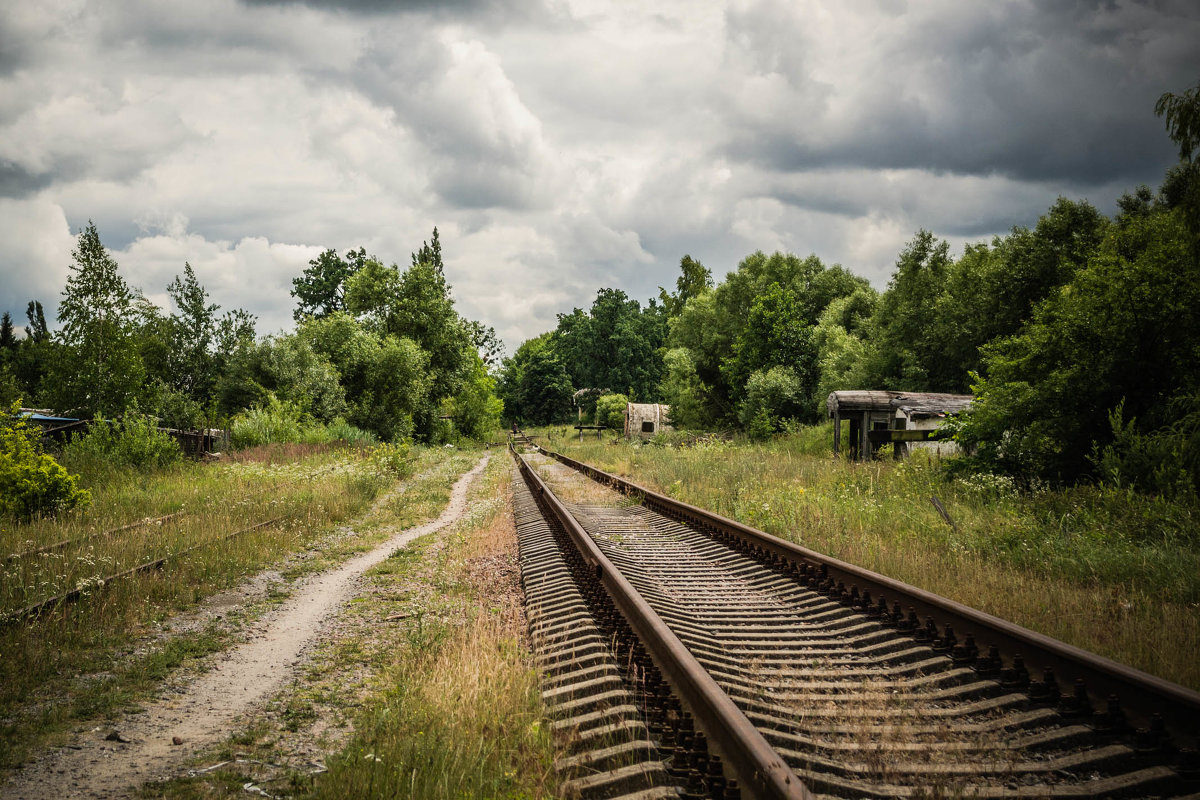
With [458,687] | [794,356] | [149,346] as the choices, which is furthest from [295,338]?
[458,687]

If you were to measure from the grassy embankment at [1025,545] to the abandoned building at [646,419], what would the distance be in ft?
107

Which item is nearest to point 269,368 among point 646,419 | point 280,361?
point 280,361

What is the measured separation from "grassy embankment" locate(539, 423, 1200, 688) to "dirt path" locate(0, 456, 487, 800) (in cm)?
488

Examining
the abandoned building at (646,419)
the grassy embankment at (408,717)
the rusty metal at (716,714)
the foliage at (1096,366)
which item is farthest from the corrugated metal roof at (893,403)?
the abandoned building at (646,419)

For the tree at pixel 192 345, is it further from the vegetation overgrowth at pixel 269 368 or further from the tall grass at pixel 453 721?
the tall grass at pixel 453 721

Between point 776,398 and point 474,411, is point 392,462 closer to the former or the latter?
point 776,398

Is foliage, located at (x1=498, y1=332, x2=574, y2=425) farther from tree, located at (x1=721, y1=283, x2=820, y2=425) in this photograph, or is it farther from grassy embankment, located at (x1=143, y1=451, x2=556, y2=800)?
grassy embankment, located at (x1=143, y1=451, x2=556, y2=800)

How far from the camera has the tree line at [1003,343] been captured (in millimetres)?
8906

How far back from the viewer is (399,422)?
1464 inches

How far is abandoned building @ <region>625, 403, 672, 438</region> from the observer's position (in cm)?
4510

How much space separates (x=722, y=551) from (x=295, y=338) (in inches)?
1250

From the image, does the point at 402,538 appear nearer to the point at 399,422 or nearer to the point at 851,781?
the point at 851,781

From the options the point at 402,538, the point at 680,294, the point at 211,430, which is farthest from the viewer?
the point at 680,294

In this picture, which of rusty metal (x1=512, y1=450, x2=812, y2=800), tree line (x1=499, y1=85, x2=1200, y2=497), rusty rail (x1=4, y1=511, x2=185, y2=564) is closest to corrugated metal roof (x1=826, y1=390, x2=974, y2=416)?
tree line (x1=499, y1=85, x2=1200, y2=497)
